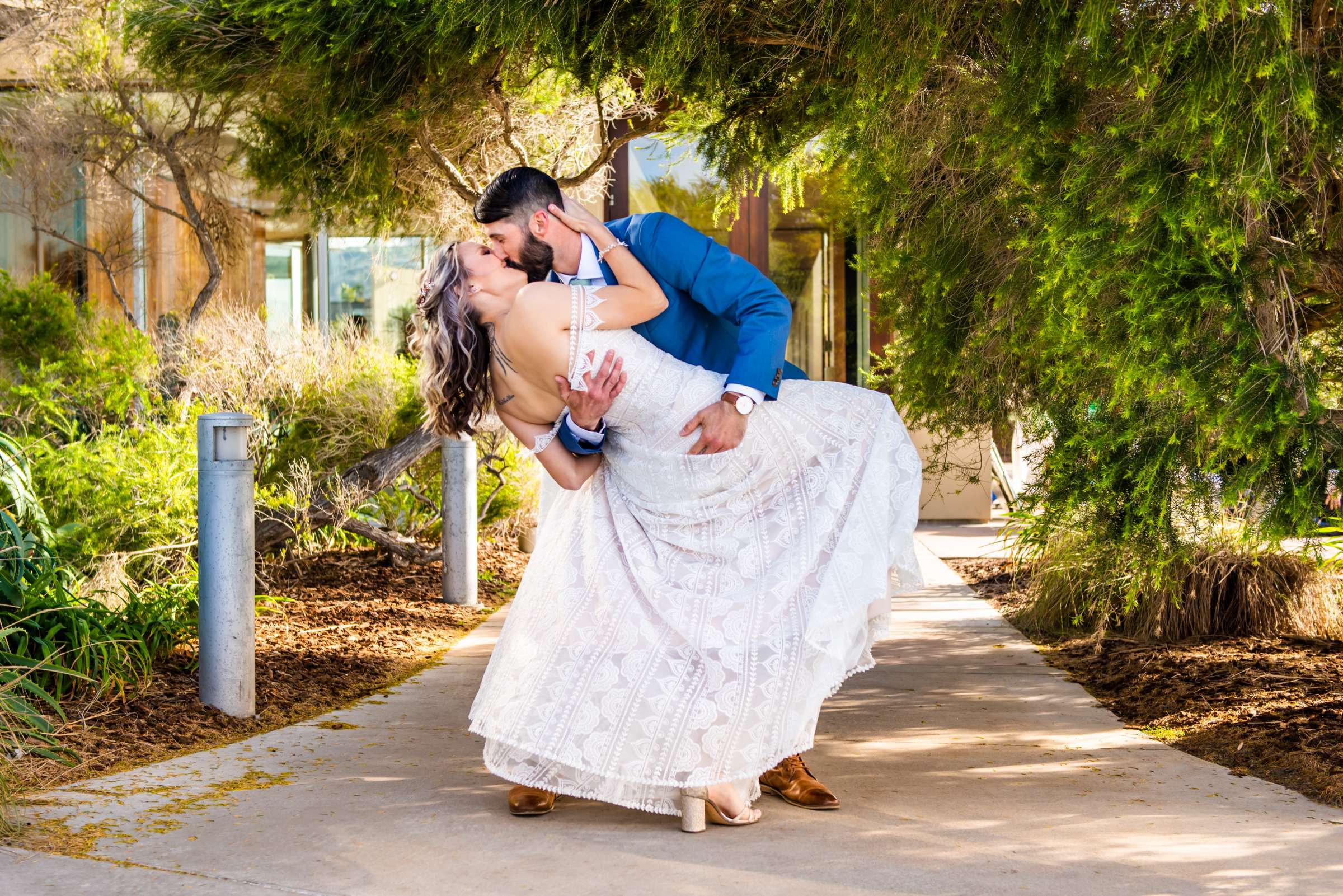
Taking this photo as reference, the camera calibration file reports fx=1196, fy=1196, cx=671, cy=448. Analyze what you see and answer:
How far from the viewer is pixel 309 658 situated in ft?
17.0

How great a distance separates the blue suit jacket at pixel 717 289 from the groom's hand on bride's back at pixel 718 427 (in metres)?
0.09

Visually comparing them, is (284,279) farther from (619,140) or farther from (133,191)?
(619,140)

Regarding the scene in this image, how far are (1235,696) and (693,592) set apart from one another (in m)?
2.49

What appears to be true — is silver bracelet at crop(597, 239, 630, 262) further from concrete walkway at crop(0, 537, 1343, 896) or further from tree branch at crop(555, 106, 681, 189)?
tree branch at crop(555, 106, 681, 189)

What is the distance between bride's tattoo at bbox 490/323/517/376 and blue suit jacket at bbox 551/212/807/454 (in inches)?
9.2

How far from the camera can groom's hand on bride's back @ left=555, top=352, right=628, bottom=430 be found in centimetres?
320

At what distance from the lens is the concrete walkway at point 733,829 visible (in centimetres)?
268

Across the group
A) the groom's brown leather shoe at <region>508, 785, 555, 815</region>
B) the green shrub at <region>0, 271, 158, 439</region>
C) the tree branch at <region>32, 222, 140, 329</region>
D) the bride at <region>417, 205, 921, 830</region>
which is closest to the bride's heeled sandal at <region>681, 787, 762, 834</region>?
the bride at <region>417, 205, 921, 830</region>

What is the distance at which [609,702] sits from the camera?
10.2 ft

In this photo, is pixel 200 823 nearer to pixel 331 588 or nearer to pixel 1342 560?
pixel 331 588

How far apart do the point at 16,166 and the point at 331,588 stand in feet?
20.8

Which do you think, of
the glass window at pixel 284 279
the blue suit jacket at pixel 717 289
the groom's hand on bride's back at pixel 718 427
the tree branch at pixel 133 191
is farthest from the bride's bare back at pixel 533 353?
the glass window at pixel 284 279

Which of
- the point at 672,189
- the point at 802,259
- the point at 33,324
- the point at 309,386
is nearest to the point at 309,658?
the point at 309,386

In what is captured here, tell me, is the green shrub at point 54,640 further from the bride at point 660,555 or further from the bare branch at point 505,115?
the bare branch at point 505,115
